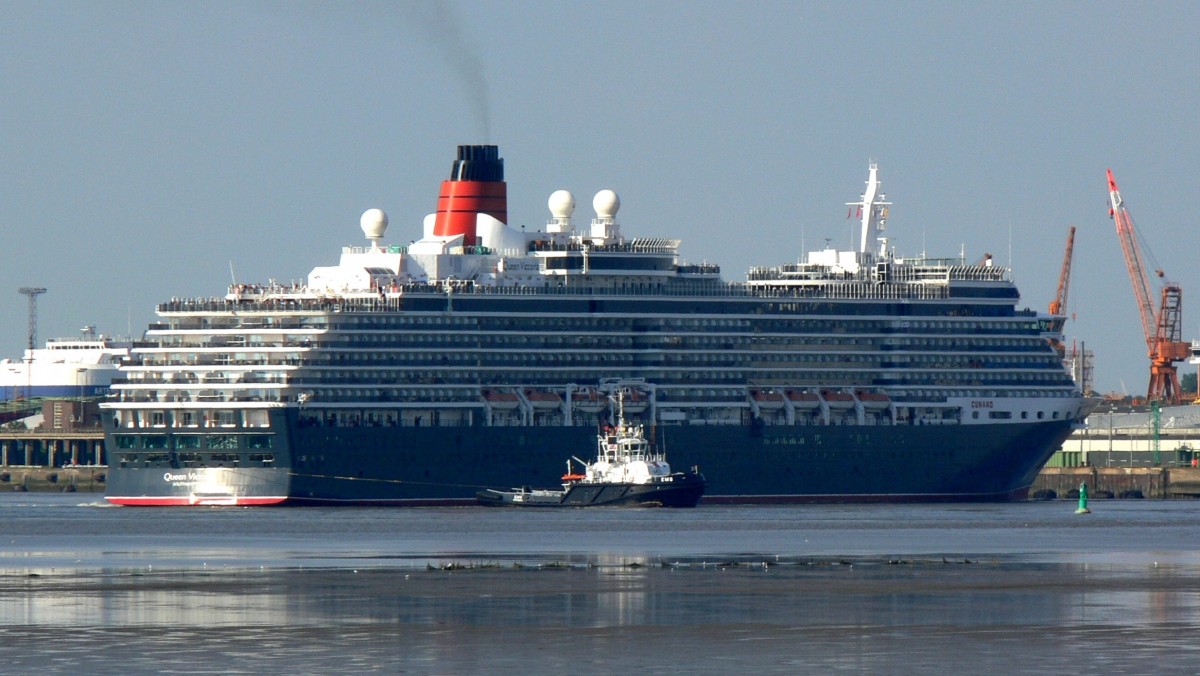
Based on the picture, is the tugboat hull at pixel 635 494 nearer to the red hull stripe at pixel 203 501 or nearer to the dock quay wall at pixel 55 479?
the red hull stripe at pixel 203 501

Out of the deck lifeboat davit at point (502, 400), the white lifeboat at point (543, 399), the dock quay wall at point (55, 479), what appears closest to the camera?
the deck lifeboat davit at point (502, 400)

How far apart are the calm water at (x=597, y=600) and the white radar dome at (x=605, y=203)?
39.6 metres

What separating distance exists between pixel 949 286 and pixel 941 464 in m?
9.39

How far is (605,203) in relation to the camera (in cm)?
12875

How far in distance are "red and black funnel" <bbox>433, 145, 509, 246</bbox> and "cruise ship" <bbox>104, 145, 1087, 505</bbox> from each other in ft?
0.44

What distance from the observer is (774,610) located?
1967 inches

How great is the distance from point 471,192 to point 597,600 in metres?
80.6

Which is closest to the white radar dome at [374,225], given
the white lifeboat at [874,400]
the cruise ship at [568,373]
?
the cruise ship at [568,373]

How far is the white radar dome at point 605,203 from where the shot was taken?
128375mm

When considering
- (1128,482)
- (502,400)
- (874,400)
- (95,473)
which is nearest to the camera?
(502,400)

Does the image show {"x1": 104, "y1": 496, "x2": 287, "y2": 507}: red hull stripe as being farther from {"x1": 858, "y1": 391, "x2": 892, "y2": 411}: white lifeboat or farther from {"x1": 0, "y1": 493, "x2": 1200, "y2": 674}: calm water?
{"x1": 858, "y1": 391, "x2": 892, "y2": 411}: white lifeboat

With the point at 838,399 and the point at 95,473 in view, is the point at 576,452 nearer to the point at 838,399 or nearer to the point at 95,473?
the point at 838,399

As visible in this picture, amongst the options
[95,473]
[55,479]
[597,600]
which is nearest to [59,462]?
[55,479]

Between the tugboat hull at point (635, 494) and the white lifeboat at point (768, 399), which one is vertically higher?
the white lifeboat at point (768, 399)
